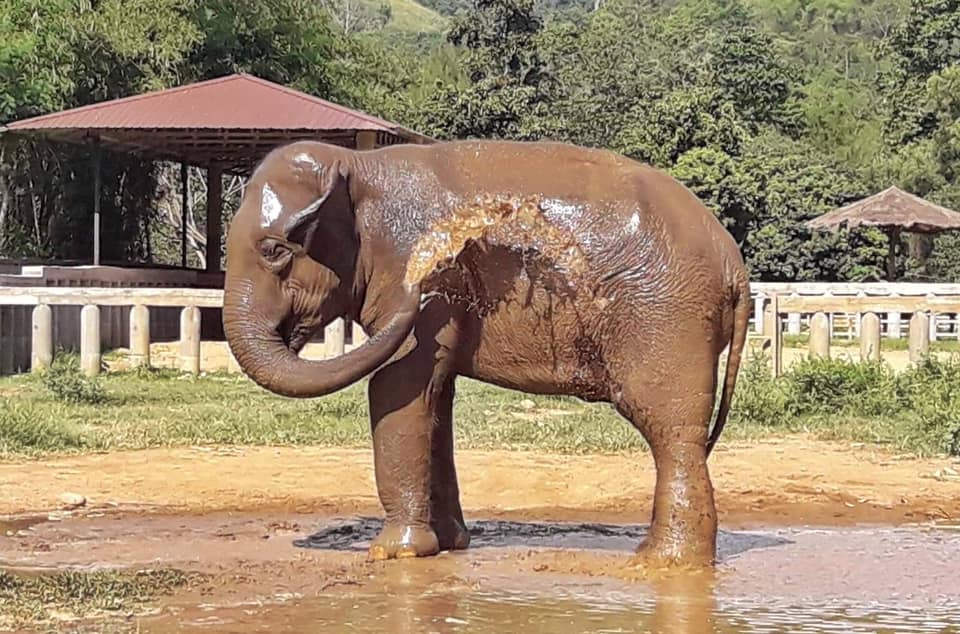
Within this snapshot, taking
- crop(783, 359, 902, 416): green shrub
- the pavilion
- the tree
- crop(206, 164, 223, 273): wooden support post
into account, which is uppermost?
the tree

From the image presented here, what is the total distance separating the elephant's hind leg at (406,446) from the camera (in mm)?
8516

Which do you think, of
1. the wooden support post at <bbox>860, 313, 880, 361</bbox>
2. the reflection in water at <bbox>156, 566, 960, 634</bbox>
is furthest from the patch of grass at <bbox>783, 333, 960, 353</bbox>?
the reflection in water at <bbox>156, 566, 960, 634</bbox>

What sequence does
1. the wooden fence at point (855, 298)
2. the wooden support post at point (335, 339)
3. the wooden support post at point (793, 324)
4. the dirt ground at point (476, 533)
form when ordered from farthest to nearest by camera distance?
the wooden support post at point (793, 324) < the wooden support post at point (335, 339) < the wooden fence at point (855, 298) < the dirt ground at point (476, 533)

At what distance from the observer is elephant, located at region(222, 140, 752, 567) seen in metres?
8.32

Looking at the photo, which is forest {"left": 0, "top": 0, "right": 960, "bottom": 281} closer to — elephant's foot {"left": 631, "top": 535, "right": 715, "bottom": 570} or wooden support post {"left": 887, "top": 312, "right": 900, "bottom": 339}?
wooden support post {"left": 887, "top": 312, "right": 900, "bottom": 339}

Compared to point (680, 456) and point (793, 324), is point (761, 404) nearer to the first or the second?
point (680, 456)

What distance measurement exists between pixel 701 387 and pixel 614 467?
4.55 meters

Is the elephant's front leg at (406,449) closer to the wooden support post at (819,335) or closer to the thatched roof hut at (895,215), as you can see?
the wooden support post at (819,335)

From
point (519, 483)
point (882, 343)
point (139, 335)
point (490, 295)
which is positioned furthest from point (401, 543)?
point (882, 343)

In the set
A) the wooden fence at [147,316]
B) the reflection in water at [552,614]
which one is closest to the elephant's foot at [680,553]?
the reflection in water at [552,614]

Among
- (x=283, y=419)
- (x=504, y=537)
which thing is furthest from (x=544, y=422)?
(x=504, y=537)

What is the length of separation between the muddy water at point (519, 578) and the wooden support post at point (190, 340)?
9284mm

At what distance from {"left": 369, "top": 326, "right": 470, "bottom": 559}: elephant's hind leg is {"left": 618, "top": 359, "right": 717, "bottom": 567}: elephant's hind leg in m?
1.10

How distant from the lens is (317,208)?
27.3 feet
